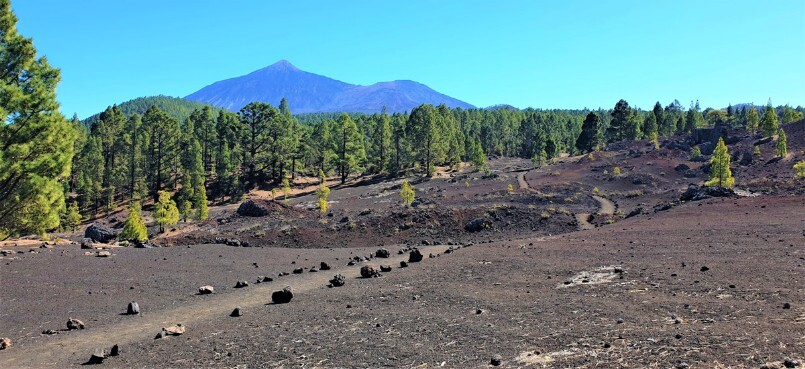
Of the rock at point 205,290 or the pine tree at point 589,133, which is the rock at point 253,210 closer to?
the rock at point 205,290

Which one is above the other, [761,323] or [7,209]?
[7,209]

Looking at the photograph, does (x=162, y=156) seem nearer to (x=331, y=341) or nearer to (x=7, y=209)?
(x=7, y=209)

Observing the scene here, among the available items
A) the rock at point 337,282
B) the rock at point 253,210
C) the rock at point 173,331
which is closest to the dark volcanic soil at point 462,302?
the rock at point 173,331

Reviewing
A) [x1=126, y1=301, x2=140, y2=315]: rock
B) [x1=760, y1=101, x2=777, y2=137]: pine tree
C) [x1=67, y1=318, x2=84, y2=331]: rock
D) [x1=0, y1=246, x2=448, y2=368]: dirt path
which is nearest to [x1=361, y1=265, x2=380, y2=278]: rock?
[x1=0, y1=246, x2=448, y2=368]: dirt path

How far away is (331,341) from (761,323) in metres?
8.41

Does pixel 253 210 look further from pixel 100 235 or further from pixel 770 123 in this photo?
pixel 770 123

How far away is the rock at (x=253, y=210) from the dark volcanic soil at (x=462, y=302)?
1405 cm

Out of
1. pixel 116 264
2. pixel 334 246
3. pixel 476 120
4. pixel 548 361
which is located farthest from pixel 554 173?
pixel 476 120

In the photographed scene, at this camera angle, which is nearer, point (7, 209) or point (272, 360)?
point (272, 360)

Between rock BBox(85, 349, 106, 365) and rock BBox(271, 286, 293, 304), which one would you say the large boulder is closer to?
rock BBox(271, 286, 293, 304)

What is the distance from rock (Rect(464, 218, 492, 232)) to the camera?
34406 mm

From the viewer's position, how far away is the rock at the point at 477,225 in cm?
3441

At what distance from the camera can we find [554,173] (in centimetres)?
6725

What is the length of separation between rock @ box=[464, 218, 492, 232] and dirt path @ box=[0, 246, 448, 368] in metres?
16.3
